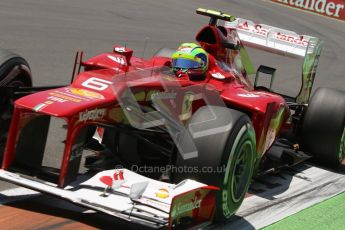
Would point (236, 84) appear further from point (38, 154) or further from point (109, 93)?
point (38, 154)

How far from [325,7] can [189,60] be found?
23.9 meters

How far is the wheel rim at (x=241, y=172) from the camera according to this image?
221 inches

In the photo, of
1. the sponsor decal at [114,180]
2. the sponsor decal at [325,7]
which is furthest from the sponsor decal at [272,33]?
the sponsor decal at [325,7]

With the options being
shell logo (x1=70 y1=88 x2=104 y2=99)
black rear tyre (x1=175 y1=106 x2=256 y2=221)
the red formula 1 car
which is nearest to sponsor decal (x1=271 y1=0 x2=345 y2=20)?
the red formula 1 car

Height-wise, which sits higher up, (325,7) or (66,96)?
(325,7)

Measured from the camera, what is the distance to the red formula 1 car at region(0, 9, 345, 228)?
5051 mm

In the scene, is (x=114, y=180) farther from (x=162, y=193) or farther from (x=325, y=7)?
(x=325, y=7)

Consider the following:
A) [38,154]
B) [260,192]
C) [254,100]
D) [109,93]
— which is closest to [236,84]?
[254,100]

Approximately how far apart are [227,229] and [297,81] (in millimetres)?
9472

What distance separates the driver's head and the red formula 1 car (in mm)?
67

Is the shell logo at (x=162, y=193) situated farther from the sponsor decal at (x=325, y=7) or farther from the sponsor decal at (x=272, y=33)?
the sponsor decal at (x=325, y=7)

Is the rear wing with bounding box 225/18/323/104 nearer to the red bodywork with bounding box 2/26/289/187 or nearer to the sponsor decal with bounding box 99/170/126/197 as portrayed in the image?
the red bodywork with bounding box 2/26/289/187

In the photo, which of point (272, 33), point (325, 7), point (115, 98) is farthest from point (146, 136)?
point (325, 7)

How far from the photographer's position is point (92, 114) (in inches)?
207
